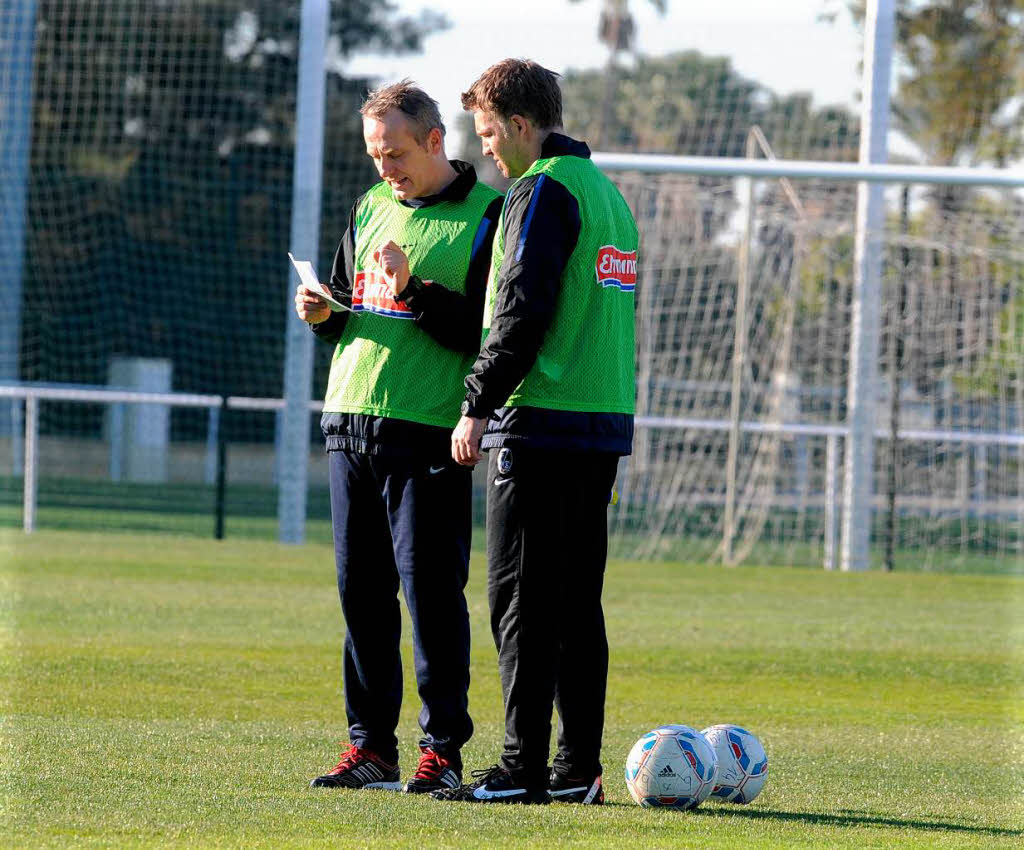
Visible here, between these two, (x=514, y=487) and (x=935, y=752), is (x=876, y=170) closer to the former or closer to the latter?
(x=935, y=752)

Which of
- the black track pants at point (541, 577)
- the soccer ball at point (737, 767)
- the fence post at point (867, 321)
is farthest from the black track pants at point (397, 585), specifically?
the fence post at point (867, 321)

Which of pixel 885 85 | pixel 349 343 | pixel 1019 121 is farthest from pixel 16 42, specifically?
pixel 349 343

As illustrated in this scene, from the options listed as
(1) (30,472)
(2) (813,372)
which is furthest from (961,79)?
(1) (30,472)

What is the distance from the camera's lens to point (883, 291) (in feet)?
48.0

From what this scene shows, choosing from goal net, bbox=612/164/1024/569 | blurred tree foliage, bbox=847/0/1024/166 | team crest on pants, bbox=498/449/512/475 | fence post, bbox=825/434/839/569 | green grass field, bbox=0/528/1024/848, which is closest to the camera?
green grass field, bbox=0/528/1024/848

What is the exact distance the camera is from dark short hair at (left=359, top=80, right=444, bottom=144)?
4.29 m

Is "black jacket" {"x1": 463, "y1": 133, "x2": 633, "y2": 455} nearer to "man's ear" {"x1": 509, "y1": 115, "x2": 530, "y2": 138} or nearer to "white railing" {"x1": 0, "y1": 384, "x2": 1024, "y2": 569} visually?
"man's ear" {"x1": 509, "y1": 115, "x2": 530, "y2": 138}

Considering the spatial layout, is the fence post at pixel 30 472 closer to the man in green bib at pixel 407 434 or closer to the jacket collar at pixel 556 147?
the man in green bib at pixel 407 434

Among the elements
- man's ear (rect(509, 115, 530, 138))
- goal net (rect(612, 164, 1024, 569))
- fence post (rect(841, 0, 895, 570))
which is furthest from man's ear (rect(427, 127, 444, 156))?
goal net (rect(612, 164, 1024, 569))

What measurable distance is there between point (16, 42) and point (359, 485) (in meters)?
13.0

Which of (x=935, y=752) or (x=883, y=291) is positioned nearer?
(x=935, y=752)

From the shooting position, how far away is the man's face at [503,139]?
13.5 ft

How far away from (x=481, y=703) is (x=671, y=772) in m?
2.29

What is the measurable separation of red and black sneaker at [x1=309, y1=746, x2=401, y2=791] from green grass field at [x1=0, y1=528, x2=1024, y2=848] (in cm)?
11
